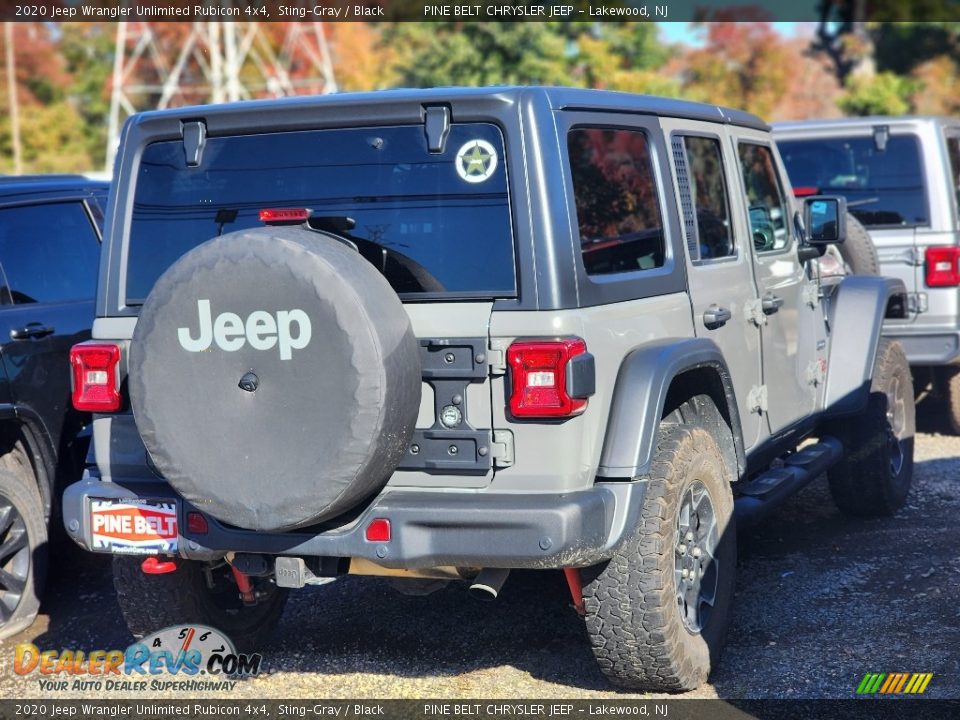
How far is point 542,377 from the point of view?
365cm

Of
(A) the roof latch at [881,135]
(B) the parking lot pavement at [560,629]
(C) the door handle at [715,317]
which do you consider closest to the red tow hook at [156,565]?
(B) the parking lot pavement at [560,629]

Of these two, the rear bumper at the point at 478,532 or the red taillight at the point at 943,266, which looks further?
the red taillight at the point at 943,266

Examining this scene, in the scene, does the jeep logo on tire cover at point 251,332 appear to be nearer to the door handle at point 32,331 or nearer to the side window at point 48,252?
the door handle at point 32,331

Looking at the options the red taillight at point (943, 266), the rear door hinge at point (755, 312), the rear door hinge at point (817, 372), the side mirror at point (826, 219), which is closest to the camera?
the rear door hinge at point (755, 312)

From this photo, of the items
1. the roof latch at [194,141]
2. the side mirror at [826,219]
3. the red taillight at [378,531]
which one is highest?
the roof latch at [194,141]

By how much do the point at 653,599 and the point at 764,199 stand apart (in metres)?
2.34

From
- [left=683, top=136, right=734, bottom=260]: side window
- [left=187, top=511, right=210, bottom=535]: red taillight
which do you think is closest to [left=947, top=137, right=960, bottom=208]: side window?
[left=683, top=136, right=734, bottom=260]: side window

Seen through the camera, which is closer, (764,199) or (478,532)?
(478,532)

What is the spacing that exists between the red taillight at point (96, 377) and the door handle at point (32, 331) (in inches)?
48.0

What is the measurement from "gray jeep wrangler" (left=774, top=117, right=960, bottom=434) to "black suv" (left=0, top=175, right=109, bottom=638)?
4730 millimetres

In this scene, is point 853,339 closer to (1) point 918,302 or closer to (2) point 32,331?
(1) point 918,302

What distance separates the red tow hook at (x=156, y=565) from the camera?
4137 mm

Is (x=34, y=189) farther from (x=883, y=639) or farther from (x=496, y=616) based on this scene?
(x=883, y=639)

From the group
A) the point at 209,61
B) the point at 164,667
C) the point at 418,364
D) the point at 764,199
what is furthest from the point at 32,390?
the point at 209,61
